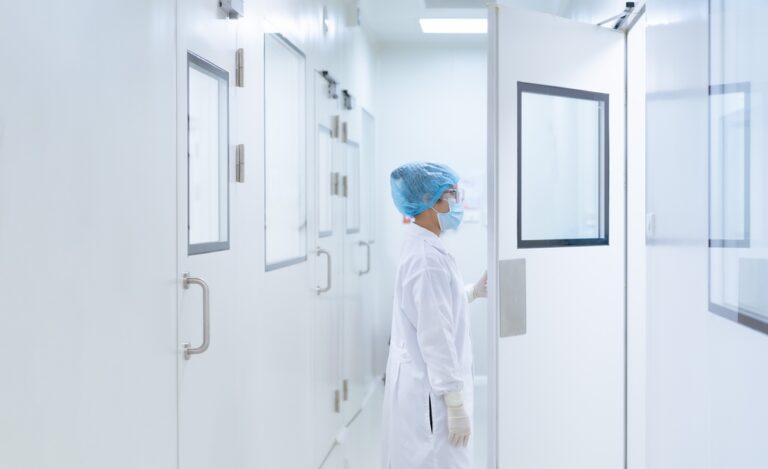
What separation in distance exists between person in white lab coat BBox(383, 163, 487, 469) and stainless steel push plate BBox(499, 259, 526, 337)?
23cm

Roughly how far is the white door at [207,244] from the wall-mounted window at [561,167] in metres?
1.14

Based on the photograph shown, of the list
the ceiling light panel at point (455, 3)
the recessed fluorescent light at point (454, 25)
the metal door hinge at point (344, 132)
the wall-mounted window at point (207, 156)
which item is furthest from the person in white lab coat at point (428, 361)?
the recessed fluorescent light at point (454, 25)

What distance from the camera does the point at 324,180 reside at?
415 cm

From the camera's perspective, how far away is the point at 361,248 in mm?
5363

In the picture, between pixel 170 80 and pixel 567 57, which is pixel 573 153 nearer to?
pixel 567 57

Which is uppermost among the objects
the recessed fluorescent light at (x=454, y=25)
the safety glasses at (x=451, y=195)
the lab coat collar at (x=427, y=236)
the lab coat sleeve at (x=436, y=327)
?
the recessed fluorescent light at (x=454, y=25)

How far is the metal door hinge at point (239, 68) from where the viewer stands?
2.54 metres

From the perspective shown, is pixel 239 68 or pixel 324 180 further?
pixel 324 180

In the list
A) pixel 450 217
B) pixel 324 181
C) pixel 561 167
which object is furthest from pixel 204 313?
pixel 324 181

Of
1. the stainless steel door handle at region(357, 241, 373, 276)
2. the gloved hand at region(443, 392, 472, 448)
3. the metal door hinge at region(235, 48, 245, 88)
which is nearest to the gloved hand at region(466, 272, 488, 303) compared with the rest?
the gloved hand at region(443, 392, 472, 448)

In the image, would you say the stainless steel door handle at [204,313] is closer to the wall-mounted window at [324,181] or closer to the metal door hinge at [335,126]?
the wall-mounted window at [324,181]

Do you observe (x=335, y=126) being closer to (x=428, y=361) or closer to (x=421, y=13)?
(x=421, y=13)

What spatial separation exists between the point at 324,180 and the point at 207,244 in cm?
192

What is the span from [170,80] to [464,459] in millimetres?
1564
